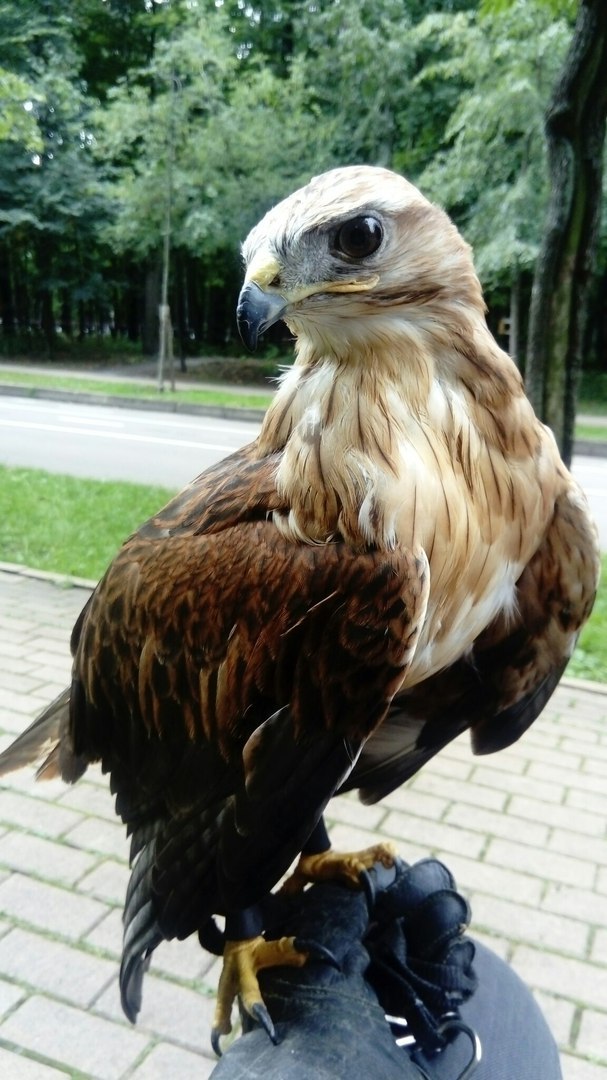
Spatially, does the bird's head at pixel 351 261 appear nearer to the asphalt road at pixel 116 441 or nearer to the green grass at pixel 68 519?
the green grass at pixel 68 519

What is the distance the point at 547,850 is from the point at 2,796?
7.19 feet

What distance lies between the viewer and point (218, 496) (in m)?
1.80

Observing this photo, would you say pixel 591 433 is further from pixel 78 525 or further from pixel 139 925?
pixel 139 925

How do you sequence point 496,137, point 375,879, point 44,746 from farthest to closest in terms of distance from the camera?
point 496,137, point 44,746, point 375,879

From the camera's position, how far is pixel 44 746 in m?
2.35

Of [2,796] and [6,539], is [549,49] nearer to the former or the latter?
[6,539]

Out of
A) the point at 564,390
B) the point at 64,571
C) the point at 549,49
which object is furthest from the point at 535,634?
the point at 549,49

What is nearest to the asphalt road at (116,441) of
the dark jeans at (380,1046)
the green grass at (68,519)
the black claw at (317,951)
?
the green grass at (68,519)

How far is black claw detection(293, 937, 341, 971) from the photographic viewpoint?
1664mm

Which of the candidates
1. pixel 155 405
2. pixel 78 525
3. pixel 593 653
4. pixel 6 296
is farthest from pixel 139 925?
pixel 6 296

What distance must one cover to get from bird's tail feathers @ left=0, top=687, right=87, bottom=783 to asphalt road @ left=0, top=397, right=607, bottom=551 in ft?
18.4

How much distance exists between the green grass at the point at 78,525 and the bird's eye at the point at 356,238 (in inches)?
160

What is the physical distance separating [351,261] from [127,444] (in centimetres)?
959

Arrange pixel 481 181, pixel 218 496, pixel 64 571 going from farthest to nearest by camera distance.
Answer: pixel 481 181
pixel 64 571
pixel 218 496
